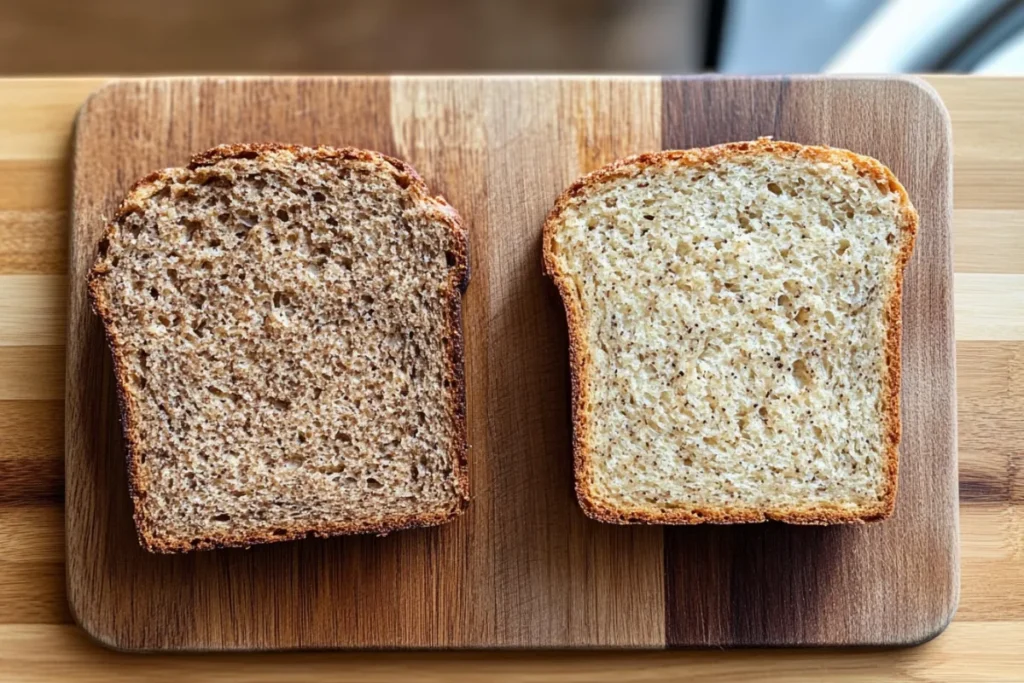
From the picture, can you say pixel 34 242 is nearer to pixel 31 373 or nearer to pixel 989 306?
pixel 31 373

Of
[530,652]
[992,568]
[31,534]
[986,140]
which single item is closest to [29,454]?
[31,534]

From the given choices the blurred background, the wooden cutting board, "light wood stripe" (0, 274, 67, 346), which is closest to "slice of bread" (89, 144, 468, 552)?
the wooden cutting board

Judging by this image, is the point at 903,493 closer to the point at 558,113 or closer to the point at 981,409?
the point at 981,409

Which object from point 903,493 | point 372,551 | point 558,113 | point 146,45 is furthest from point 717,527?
point 146,45

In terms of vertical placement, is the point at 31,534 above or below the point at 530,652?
above

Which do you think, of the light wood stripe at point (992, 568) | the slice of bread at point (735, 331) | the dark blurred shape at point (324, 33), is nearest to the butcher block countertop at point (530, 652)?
the light wood stripe at point (992, 568)

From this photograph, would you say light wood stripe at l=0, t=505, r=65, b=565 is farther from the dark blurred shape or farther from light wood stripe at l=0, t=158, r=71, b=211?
the dark blurred shape
